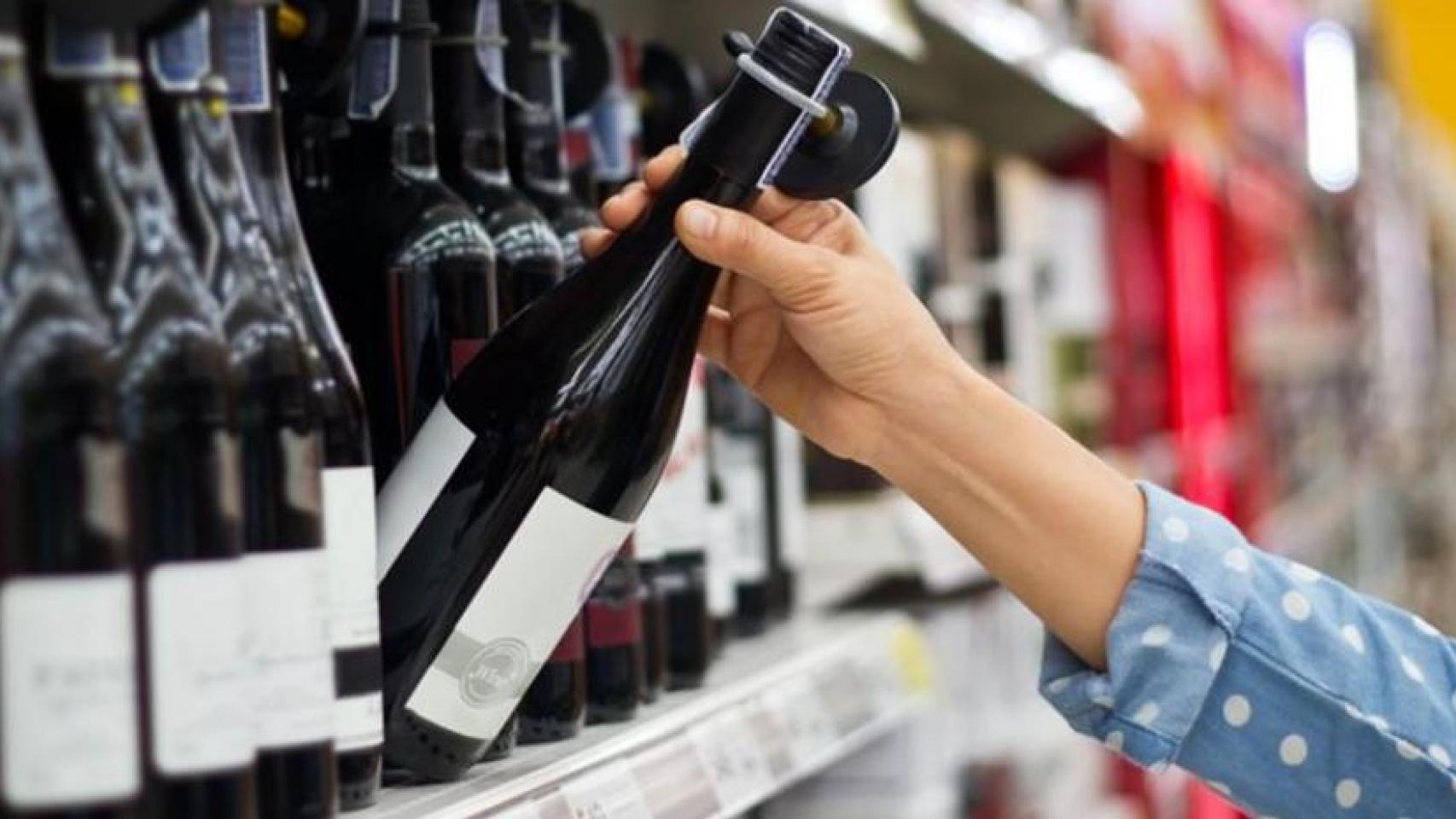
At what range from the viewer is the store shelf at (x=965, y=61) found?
2.01 meters

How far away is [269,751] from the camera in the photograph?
911 mm

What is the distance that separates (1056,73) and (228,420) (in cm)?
199

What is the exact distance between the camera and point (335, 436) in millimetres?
1001

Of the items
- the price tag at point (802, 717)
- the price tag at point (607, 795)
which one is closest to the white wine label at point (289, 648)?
the price tag at point (607, 795)

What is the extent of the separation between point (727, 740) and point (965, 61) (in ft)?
5.48

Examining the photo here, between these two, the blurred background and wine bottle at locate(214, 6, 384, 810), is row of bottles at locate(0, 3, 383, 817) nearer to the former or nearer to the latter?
wine bottle at locate(214, 6, 384, 810)

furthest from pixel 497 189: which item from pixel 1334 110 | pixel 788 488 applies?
pixel 1334 110

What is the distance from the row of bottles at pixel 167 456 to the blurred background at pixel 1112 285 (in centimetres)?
83

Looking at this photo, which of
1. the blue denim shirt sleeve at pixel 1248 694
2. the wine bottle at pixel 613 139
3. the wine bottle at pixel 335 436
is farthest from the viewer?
the wine bottle at pixel 613 139

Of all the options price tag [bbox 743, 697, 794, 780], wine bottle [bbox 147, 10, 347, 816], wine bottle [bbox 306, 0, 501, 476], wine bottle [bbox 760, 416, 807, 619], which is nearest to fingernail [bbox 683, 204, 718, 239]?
wine bottle [bbox 306, 0, 501, 476]

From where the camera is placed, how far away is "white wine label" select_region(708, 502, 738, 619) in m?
1.69

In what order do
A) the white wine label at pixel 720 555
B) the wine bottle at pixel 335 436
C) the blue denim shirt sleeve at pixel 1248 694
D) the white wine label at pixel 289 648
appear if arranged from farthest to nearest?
the white wine label at pixel 720 555
the blue denim shirt sleeve at pixel 1248 694
the wine bottle at pixel 335 436
the white wine label at pixel 289 648

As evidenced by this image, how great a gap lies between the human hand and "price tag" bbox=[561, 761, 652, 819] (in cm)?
27

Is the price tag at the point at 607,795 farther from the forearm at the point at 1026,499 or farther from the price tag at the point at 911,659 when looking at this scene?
the price tag at the point at 911,659
